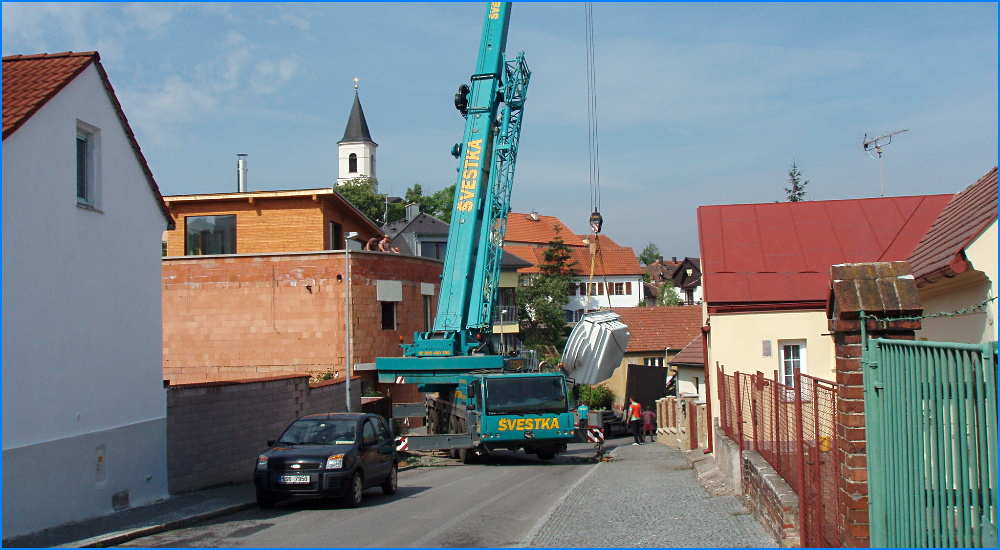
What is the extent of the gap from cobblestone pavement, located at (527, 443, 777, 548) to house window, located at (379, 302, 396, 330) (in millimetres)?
17591

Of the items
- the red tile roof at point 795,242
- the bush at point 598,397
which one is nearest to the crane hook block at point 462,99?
the red tile roof at point 795,242

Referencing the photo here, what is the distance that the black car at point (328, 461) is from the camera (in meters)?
14.8

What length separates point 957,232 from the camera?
14453 mm

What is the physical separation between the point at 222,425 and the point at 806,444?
12.7 meters

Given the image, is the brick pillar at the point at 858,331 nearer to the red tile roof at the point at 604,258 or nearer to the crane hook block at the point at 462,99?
the crane hook block at the point at 462,99

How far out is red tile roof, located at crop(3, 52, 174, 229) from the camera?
12.6m

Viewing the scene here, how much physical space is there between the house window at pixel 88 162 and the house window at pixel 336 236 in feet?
71.8

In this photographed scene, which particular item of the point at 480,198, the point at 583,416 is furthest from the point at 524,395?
the point at 480,198

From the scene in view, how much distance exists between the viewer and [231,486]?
61.4 feet

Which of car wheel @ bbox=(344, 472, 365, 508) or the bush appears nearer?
car wheel @ bbox=(344, 472, 365, 508)

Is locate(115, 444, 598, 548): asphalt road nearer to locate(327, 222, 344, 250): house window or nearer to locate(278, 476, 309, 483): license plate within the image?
locate(278, 476, 309, 483): license plate

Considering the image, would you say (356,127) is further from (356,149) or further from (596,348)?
(596,348)

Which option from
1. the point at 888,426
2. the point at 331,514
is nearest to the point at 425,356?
the point at 331,514

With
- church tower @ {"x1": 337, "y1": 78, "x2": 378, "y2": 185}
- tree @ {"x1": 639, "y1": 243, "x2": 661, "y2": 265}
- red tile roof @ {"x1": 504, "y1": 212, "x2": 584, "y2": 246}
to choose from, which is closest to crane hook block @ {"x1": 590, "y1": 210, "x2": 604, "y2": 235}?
red tile roof @ {"x1": 504, "y1": 212, "x2": 584, "y2": 246}
